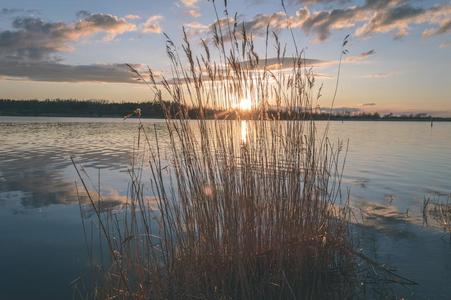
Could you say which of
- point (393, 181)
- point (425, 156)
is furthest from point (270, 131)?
point (425, 156)

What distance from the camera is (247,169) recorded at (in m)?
4.06

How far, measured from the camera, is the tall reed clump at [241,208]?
3.75 metres

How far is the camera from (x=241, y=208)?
3906mm

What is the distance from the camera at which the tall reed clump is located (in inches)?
147

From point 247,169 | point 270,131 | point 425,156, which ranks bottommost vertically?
point 425,156

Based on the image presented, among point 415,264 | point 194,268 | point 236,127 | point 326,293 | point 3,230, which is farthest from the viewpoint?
point 3,230

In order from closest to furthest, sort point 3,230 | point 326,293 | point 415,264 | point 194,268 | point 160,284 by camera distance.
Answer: point 160,284 < point 194,268 < point 326,293 < point 415,264 < point 3,230

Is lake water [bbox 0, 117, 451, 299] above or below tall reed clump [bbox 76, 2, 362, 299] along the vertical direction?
below

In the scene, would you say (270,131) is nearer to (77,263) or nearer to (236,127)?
(236,127)

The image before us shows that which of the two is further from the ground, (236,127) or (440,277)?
(236,127)

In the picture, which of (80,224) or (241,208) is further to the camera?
(80,224)

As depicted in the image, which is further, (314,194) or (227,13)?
(314,194)

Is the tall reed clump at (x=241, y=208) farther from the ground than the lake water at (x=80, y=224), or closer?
farther from the ground

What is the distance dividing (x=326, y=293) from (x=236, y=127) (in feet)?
6.81
